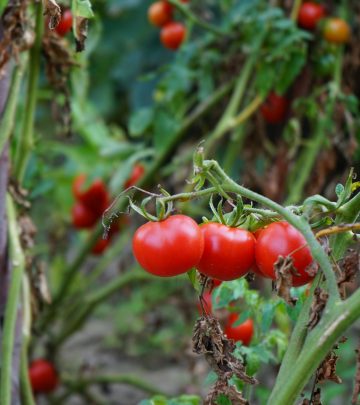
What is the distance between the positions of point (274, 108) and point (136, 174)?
385mm

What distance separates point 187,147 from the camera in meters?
2.00

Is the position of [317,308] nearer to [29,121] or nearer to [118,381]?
[29,121]

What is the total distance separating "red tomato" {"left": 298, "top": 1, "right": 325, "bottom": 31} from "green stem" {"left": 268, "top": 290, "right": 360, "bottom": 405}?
3.72 feet

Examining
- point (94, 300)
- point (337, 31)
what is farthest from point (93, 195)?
point (337, 31)

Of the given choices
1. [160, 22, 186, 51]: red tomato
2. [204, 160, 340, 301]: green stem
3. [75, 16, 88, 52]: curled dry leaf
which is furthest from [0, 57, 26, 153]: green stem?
[160, 22, 186, 51]: red tomato

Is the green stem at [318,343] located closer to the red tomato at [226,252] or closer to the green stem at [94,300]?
the red tomato at [226,252]

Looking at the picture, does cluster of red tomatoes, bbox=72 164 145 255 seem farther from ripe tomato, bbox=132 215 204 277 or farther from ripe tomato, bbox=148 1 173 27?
ripe tomato, bbox=132 215 204 277

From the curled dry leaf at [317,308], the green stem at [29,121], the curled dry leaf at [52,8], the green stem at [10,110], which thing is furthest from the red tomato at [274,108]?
the curled dry leaf at [317,308]

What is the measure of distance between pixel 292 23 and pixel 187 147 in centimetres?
65

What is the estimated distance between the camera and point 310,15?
5.10 feet

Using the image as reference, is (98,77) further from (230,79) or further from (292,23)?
(292,23)

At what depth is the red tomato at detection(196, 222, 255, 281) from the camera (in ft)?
1.98

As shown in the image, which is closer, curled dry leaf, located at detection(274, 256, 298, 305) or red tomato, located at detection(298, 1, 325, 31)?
curled dry leaf, located at detection(274, 256, 298, 305)

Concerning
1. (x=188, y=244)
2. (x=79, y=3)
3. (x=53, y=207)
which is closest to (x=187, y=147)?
(x=53, y=207)
